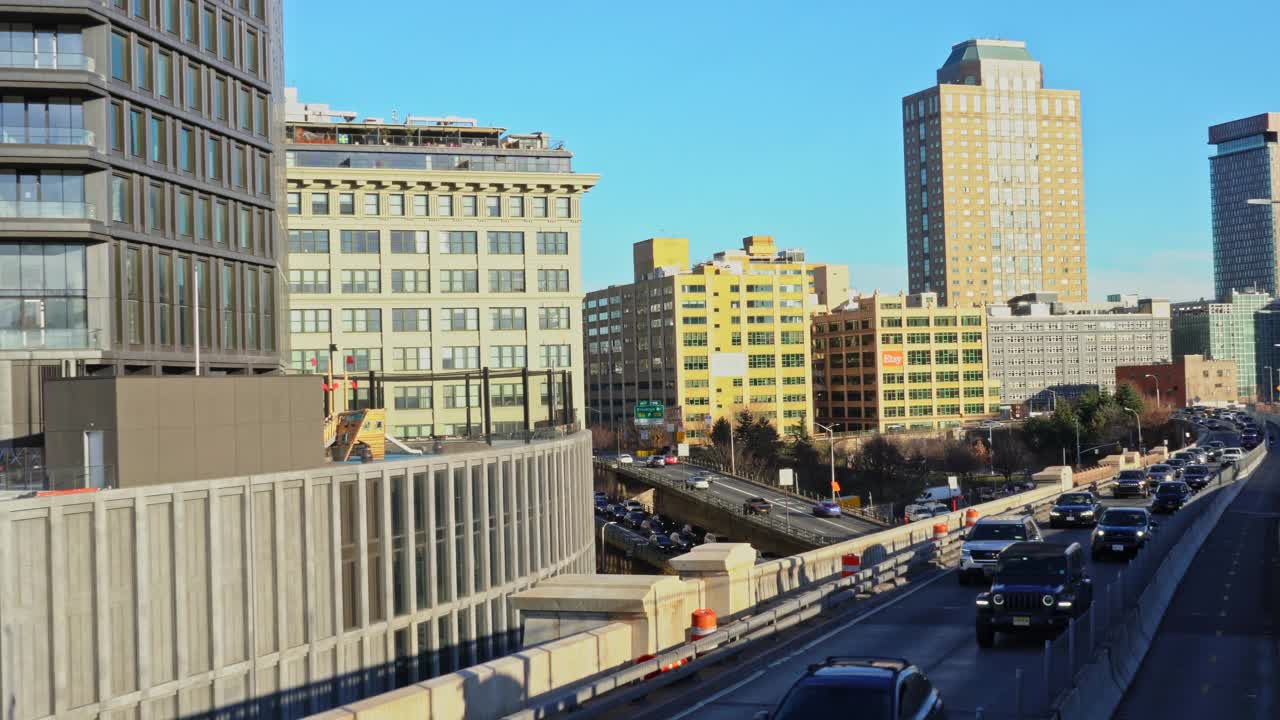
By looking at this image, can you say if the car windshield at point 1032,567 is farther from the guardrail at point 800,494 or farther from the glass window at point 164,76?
the guardrail at point 800,494

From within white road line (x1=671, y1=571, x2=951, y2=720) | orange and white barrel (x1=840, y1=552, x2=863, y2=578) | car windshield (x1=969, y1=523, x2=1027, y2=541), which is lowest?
white road line (x1=671, y1=571, x2=951, y2=720)

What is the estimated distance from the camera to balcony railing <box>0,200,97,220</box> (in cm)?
4412

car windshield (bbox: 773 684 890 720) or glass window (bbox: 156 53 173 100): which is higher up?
glass window (bbox: 156 53 173 100)

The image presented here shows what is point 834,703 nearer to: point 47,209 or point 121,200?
point 47,209

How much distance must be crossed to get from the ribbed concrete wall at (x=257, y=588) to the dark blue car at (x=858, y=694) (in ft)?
55.8

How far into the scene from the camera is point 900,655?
26.5m

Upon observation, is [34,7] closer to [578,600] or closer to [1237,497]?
[578,600]

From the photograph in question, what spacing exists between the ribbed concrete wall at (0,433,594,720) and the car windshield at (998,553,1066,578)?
659 inches

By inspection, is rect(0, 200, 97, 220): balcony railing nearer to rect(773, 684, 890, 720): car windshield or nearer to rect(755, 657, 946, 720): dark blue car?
rect(755, 657, 946, 720): dark blue car

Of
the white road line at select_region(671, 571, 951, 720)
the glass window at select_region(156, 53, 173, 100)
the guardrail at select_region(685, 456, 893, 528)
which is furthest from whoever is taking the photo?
the guardrail at select_region(685, 456, 893, 528)

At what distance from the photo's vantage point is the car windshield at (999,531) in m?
37.8

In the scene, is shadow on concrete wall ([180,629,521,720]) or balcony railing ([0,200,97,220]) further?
balcony railing ([0,200,97,220])

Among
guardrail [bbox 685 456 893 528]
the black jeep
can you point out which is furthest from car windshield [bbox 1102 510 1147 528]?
guardrail [bbox 685 456 893 528]

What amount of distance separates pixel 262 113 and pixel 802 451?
12081cm
